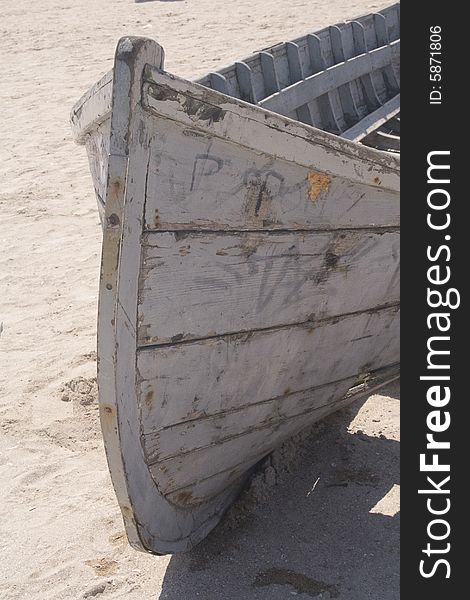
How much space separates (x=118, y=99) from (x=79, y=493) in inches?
72.3

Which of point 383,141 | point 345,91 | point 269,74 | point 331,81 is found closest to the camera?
point 269,74

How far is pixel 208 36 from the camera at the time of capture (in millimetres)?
12445

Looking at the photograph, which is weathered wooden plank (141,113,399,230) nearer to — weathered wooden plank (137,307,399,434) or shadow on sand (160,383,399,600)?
weathered wooden plank (137,307,399,434)

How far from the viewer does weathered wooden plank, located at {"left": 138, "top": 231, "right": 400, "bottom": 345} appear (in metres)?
2.56

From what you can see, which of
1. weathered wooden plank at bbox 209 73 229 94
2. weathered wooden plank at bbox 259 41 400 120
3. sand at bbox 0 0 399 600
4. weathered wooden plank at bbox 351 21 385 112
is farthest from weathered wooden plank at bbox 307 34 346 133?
sand at bbox 0 0 399 600

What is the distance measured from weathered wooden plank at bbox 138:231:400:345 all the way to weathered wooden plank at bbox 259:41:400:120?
1.58m

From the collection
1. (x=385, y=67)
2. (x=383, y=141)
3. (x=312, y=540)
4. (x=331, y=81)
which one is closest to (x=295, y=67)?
(x=331, y=81)

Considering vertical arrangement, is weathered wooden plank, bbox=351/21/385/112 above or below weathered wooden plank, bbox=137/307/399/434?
above

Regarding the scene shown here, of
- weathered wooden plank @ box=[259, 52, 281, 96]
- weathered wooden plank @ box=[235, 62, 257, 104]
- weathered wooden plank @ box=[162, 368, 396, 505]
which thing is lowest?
weathered wooden plank @ box=[162, 368, 396, 505]

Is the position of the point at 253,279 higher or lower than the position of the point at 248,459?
higher

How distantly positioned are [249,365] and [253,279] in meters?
0.29

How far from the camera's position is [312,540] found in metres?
3.29

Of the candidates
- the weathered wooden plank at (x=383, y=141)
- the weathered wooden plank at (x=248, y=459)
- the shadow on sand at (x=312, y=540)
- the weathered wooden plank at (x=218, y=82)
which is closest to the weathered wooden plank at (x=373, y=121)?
the weathered wooden plank at (x=383, y=141)

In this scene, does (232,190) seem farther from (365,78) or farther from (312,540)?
(365,78)
